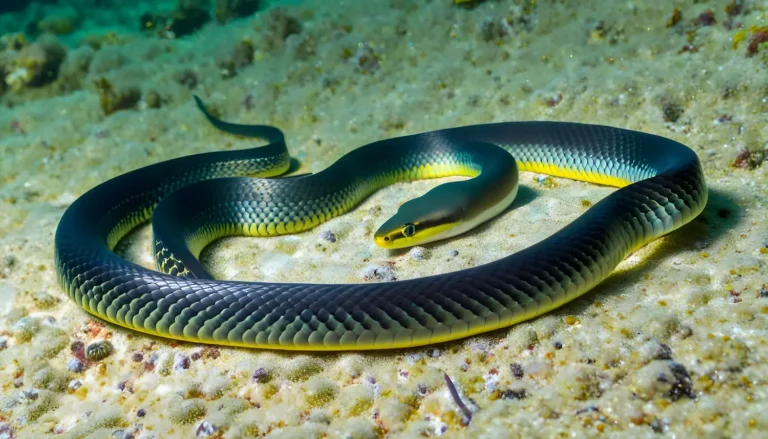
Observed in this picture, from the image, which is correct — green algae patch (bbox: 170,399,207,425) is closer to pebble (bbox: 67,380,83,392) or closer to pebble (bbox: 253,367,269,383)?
pebble (bbox: 253,367,269,383)

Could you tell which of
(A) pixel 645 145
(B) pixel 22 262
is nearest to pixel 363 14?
(A) pixel 645 145

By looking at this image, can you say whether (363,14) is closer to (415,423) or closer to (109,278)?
(109,278)

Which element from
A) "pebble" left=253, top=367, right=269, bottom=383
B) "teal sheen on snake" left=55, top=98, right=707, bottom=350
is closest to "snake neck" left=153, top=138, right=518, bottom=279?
"teal sheen on snake" left=55, top=98, right=707, bottom=350

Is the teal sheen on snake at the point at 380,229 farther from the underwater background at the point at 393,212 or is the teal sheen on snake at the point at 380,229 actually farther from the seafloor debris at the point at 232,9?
the seafloor debris at the point at 232,9

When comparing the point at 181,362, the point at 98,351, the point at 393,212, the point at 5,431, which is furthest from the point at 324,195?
the point at 5,431

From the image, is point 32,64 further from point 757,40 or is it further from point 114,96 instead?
point 757,40
